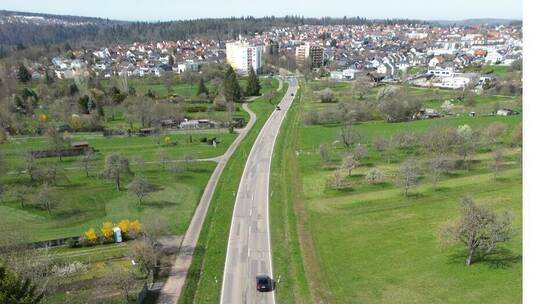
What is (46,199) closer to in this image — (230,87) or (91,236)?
(91,236)

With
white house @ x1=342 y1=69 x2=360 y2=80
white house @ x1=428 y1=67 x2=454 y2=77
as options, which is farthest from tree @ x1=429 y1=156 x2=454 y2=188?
white house @ x1=342 y1=69 x2=360 y2=80

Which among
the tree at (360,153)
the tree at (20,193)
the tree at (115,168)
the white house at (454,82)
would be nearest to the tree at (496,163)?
the tree at (360,153)

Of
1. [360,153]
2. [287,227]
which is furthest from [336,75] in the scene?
[287,227]

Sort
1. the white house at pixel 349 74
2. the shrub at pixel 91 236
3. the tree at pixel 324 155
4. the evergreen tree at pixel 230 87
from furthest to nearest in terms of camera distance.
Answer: the white house at pixel 349 74 → the evergreen tree at pixel 230 87 → the tree at pixel 324 155 → the shrub at pixel 91 236

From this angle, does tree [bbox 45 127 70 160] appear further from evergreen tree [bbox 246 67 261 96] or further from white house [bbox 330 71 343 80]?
white house [bbox 330 71 343 80]

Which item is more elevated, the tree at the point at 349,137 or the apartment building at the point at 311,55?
the apartment building at the point at 311,55

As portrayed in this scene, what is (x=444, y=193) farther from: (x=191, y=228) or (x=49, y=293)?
(x=49, y=293)

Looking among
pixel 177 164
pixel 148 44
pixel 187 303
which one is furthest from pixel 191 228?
pixel 148 44

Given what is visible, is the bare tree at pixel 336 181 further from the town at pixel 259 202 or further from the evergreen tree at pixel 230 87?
the evergreen tree at pixel 230 87
